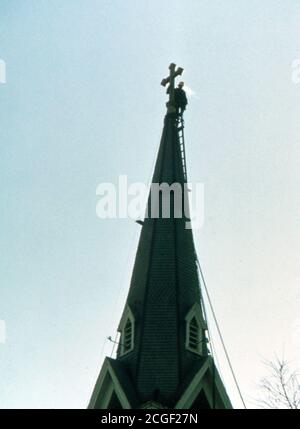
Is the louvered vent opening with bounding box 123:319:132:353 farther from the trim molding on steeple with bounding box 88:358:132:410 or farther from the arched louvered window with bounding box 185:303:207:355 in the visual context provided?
the arched louvered window with bounding box 185:303:207:355

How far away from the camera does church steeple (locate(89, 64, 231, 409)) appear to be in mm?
20688

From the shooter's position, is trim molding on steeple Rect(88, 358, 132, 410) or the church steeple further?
trim molding on steeple Rect(88, 358, 132, 410)

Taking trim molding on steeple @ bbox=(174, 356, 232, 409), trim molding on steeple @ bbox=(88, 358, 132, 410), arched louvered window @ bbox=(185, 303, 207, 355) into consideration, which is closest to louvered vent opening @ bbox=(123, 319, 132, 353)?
trim molding on steeple @ bbox=(88, 358, 132, 410)

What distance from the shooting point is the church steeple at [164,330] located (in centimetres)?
2069

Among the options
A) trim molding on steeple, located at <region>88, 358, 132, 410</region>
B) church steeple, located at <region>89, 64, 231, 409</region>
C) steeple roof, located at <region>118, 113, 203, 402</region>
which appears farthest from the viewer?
trim molding on steeple, located at <region>88, 358, 132, 410</region>

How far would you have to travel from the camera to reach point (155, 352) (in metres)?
21.6

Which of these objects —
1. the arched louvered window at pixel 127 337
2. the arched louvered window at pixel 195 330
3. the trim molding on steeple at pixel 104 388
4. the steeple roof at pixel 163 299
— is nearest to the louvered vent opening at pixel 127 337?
the arched louvered window at pixel 127 337

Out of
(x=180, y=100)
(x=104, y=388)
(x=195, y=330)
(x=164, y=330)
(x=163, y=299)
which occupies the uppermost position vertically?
(x=180, y=100)

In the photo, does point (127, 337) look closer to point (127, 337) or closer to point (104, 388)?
point (127, 337)

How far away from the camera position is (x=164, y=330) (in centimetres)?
2228

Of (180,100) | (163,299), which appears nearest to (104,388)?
(163,299)
